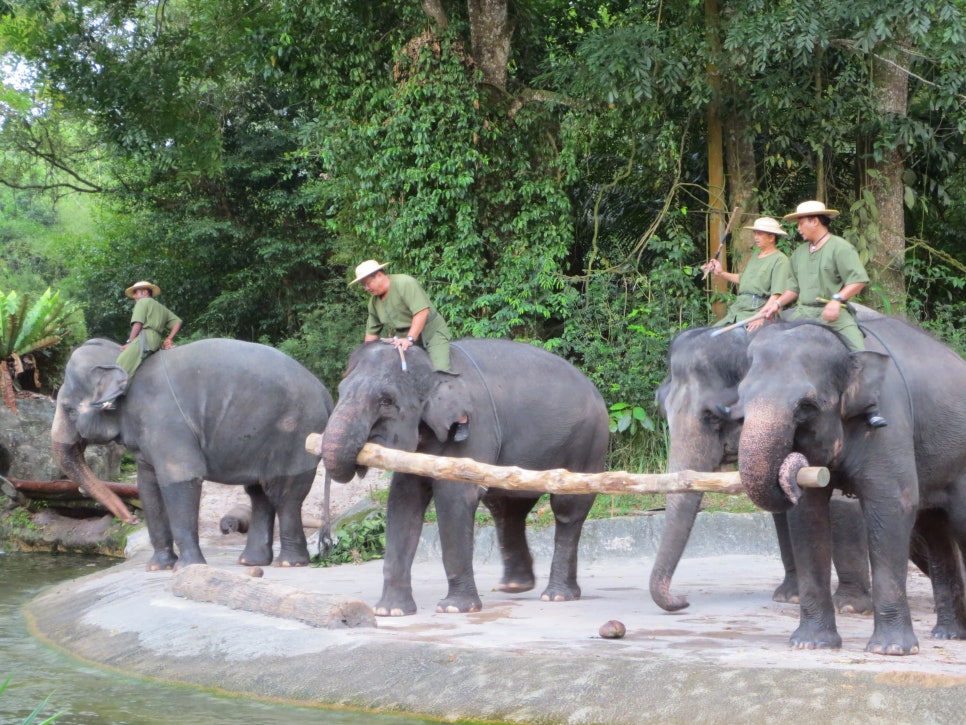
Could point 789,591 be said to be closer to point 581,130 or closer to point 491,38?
point 581,130

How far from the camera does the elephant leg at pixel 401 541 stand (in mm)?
8211

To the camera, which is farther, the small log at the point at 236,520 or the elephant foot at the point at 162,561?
the small log at the point at 236,520

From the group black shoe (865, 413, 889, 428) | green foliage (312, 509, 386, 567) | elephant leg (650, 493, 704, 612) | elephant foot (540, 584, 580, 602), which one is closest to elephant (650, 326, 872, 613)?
elephant leg (650, 493, 704, 612)

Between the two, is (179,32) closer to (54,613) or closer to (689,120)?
(689,120)

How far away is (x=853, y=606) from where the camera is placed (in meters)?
8.30

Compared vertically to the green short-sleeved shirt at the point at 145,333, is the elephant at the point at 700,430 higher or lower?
lower

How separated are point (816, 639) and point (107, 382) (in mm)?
6270

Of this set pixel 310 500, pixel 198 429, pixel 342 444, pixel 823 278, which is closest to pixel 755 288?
pixel 823 278

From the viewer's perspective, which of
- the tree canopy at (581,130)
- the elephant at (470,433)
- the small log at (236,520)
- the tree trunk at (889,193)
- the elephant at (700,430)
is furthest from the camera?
the tree trunk at (889,193)

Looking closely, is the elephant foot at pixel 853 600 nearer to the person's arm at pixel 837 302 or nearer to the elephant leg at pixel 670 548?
the elephant leg at pixel 670 548

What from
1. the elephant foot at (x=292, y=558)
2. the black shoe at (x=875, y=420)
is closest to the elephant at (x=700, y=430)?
the black shoe at (x=875, y=420)

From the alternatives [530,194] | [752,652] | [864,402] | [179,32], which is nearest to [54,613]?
[752,652]

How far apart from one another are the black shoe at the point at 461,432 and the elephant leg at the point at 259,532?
342cm

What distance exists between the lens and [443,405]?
26.8 feet
